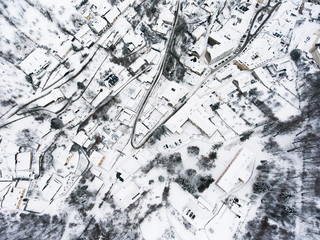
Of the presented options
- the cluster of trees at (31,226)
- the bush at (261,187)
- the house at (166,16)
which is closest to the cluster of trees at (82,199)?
the cluster of trees at (31,226)

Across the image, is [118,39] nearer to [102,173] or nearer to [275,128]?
[102,173]

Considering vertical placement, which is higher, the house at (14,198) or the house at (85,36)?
the house at (85,36)

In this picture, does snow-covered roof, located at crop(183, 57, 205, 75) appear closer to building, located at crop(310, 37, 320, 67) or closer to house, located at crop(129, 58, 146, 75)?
house, located at crop(129, 58, 146, 75)

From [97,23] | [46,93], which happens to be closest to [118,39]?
[97,23]

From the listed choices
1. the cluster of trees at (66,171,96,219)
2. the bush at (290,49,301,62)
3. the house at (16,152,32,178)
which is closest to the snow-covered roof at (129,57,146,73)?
the cluster of trees at (66,171,96,219)

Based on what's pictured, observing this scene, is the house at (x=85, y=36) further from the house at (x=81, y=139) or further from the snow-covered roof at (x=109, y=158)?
the snow-covered roof at (x=109, y=158)

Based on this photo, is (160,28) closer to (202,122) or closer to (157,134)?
(202,122)
